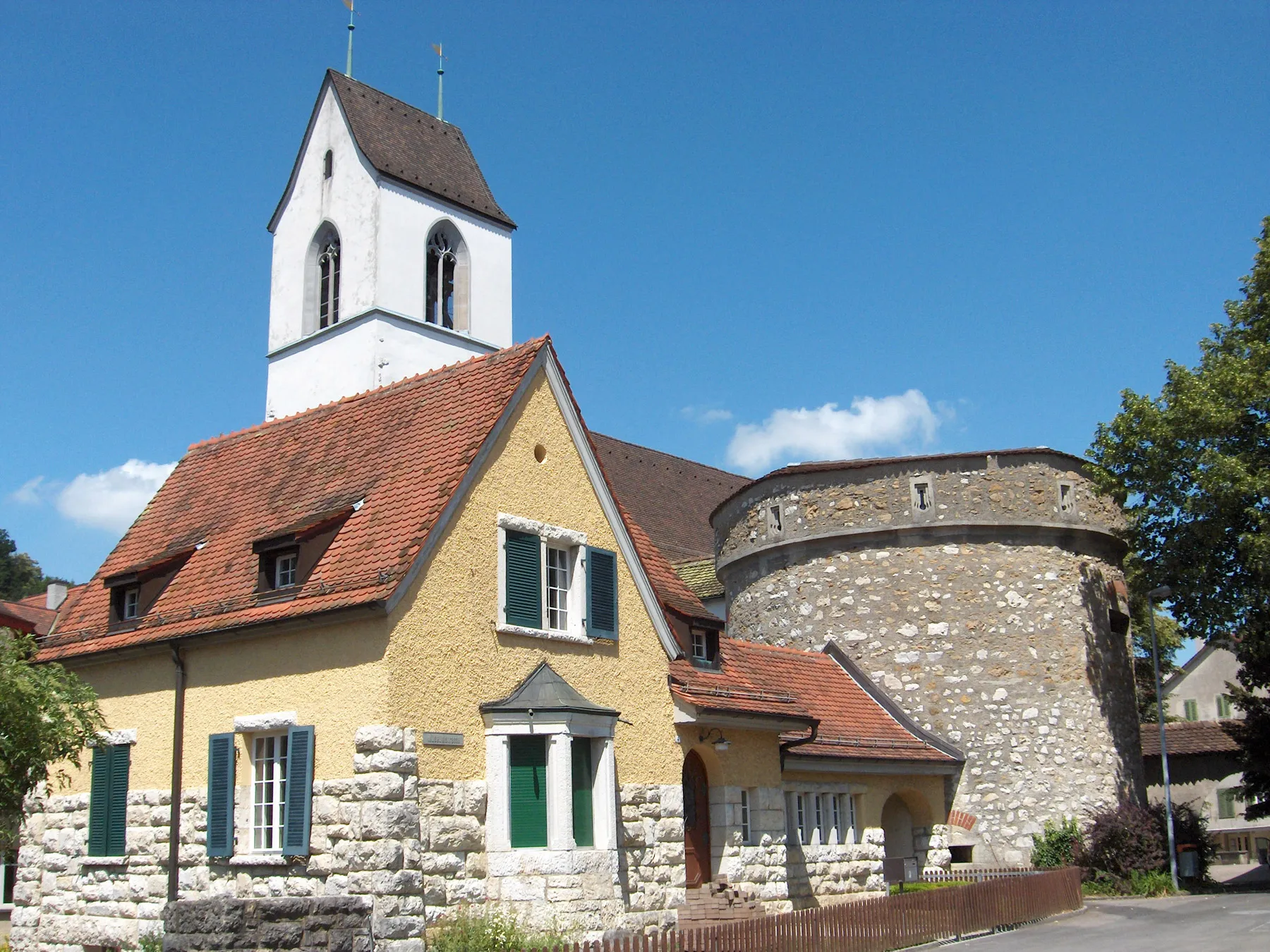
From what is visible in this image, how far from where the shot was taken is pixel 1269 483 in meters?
23.7

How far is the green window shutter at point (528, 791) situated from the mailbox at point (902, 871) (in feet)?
42.8

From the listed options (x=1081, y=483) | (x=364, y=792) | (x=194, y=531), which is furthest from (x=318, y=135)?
(x=364, y=792)

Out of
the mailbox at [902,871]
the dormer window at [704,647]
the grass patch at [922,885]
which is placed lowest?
the grass patch at [922,885]

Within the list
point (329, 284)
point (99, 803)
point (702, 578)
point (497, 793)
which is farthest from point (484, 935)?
point (329, 284)

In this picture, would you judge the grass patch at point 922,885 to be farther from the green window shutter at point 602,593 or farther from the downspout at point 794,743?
the green window shutter at point 602,593

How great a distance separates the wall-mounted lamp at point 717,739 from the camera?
1922 cm

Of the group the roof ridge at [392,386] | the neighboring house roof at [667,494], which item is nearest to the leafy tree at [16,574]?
the neighboring house roof at [667,494]

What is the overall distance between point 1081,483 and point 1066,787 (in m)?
6.91

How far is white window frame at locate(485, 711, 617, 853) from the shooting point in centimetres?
1534

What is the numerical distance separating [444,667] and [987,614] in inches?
651

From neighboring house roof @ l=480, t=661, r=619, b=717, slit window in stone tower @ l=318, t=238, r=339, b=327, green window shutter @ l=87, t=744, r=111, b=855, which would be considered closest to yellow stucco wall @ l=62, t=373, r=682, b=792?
neighboring house roof @ l=480, t=661, r=619, b=717

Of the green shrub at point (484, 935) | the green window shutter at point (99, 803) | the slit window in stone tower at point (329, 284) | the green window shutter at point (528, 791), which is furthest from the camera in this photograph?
the slit window in stone tower at point (329, 284)

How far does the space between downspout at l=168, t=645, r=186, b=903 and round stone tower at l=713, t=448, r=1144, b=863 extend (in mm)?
16161

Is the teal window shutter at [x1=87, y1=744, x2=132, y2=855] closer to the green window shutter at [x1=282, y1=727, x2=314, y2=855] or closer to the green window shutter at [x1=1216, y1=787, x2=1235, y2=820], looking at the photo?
the green window shutter at [x1=282, y1=727, x2=314, y2=855]
